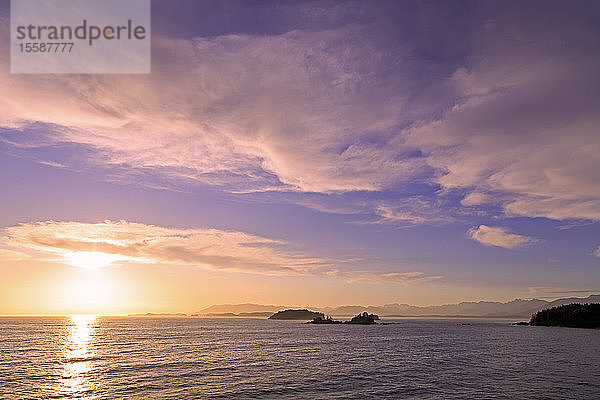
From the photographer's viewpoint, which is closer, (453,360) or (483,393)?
(483,393)

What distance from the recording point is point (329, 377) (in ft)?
178

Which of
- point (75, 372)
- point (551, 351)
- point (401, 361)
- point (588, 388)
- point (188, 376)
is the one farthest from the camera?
point (551, 351)

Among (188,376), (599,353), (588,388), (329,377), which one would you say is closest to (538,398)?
(588,388)

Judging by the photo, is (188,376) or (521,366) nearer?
(188,376)

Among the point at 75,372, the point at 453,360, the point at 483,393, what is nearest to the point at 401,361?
the point at 453,360

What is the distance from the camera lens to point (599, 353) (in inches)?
3319

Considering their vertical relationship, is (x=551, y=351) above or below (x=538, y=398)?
below

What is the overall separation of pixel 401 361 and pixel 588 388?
29848mm

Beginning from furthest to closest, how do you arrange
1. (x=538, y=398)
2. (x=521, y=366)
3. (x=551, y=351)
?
(x=551, y=351), (x=521, y=366), (x=538, y=398)

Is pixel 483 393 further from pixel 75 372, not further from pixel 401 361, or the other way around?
pixel 75 372

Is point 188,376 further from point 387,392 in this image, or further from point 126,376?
point 387,392

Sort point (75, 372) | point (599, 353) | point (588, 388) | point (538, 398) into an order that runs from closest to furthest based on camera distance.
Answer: point (538, 398) → point (588, 388) → point (75, 372) → point (599, 353)

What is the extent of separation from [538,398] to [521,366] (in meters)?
26.1

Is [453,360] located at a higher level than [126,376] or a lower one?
lower
